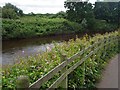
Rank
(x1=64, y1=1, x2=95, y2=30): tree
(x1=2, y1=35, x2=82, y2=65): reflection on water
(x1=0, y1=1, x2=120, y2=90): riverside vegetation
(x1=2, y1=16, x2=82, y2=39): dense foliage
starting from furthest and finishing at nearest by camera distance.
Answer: (x1=64, y1=1, x2=95, y2=30): tree < (x1=2, y1=16, x2=82, y2=39): dense foliage < (x1=2, y1=35, x2=82, y2=65): reflection on water < (x1=0, y1=1, x2=120, y2=90): riverside vegetation

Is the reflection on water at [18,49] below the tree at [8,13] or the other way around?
below

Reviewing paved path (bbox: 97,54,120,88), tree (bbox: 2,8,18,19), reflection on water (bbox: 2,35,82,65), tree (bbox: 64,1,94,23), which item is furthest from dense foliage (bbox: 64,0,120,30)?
paved path (bbox: 97,54,120,88)

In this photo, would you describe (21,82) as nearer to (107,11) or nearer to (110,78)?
(110,78)

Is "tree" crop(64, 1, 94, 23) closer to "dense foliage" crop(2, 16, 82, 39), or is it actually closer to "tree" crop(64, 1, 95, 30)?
"tree" crop(64, 1, 95, 30)

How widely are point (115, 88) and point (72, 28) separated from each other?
4285 centimetres

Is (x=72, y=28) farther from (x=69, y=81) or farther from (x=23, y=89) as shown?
(x=23, y=89)

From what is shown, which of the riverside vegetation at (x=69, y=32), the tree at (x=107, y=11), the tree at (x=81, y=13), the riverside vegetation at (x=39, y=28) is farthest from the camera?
the tree at (x=107, y=11)

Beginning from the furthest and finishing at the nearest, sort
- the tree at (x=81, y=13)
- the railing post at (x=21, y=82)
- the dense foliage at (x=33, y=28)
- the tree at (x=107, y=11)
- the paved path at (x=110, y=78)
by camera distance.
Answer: the tree at (x=107, y=11) < the tree at (x=81, y=13) < the dense foliage at (x=33, y=28) < the paved path at (x=110, y=78) < the railing post at (x=21, y=82)

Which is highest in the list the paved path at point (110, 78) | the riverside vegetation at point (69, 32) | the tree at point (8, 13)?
the tree at point (8, 13)

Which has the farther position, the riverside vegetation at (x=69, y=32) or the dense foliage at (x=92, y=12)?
the dense foliage at (x=92, y=12)

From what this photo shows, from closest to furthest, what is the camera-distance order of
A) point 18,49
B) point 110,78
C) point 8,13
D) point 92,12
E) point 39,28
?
point 110,78, point 18,49, point 39,28, point 8,13, point 92,12

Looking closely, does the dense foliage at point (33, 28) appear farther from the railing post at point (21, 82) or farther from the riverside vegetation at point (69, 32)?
the railing post at point (21, 82)

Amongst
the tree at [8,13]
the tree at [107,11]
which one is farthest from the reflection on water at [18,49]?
the tree at [107,11]

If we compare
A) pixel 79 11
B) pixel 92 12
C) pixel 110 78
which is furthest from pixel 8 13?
pixel 110 78
